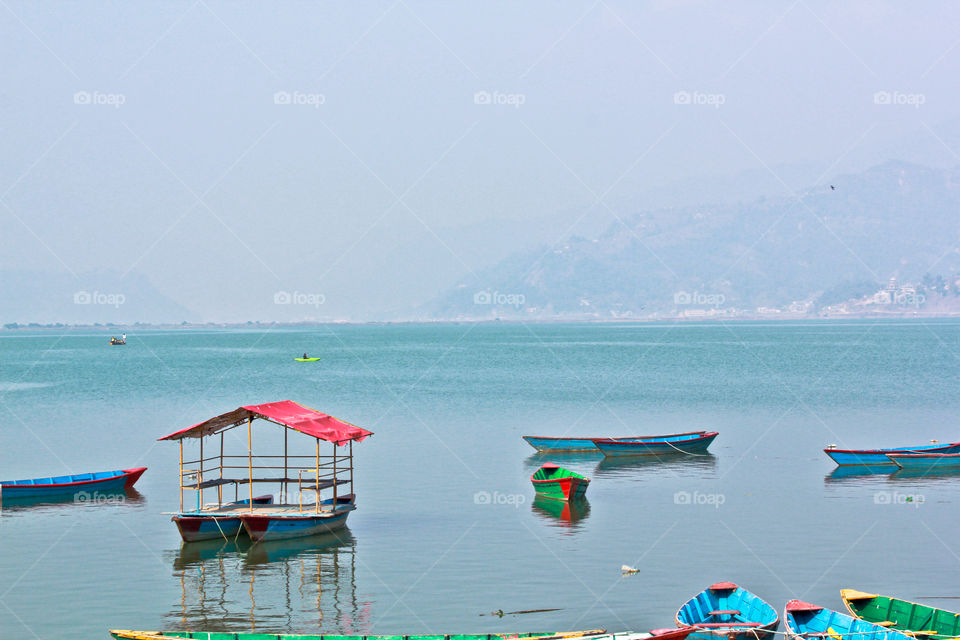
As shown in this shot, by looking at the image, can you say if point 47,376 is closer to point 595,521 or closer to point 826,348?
point 595,521

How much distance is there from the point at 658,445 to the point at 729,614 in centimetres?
2841

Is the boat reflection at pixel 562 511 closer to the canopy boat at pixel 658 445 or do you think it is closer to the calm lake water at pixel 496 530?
the calm lake water at pixel 496 530

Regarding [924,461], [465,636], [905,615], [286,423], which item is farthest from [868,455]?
[465,636]

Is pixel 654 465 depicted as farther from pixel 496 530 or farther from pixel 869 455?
pixel 496 530

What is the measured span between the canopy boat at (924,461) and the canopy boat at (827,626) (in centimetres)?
2487

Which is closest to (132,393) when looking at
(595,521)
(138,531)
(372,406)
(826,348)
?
(372,406)

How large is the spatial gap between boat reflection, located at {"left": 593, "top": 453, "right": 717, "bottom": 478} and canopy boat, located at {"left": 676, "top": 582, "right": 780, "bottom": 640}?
22.2 m

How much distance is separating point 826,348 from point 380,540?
152 m

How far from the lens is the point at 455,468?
4725cm

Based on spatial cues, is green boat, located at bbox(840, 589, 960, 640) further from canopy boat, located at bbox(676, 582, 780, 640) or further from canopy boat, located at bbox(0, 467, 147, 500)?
canopy boat, located at bbox(0, 467, 147, 500)

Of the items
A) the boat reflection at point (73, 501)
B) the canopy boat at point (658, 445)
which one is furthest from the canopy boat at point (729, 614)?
the canopy boat at point (658, 445)

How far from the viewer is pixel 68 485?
39.9 metres

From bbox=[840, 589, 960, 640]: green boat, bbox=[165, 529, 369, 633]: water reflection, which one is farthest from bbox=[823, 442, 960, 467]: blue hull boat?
bbox=[165, 529, 369, 633]: water reflection

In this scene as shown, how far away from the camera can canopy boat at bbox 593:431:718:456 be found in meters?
49.8
